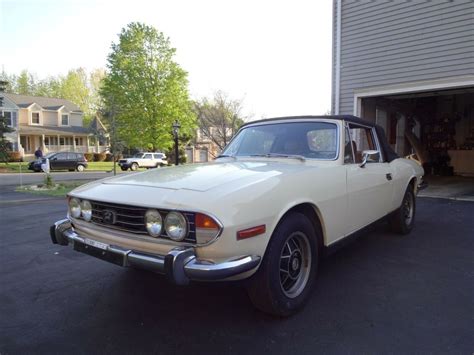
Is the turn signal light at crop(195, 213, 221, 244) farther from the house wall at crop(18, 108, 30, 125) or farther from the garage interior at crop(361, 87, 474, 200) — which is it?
the house wall at crop(18, 108, 30, 125)

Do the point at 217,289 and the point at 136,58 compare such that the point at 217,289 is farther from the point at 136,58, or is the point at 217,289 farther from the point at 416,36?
the point at 136,58

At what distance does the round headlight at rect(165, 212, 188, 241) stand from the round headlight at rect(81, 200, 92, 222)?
2.96ft

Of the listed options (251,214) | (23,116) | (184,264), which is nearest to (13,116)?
(23,116)

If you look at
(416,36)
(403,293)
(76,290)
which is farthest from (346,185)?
(416,36)

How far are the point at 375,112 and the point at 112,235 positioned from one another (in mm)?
9273

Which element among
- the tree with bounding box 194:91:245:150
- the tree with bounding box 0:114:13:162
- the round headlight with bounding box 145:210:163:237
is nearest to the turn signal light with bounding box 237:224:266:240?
the round headlight with bounding box 145:210:163:237

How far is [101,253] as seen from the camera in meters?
2.59

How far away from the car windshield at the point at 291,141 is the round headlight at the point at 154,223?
1.73 meters

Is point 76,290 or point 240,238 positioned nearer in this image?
point 240,238

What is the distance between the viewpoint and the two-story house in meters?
34.5

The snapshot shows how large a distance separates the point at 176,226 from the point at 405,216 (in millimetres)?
4103

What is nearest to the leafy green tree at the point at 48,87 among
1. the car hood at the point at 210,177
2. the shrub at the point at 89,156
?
the shrub at the point at 89,156

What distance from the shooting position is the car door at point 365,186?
346 cm

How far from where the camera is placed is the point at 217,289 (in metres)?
3.25
